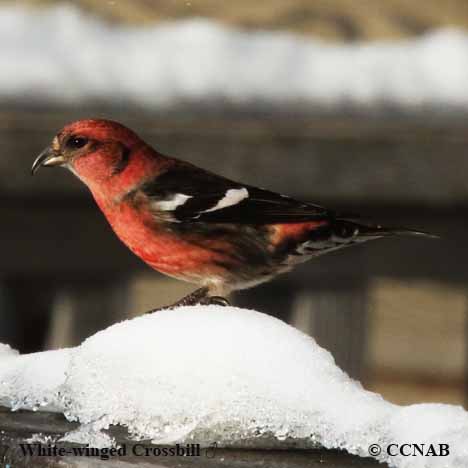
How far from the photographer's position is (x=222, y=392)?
214 centimetres

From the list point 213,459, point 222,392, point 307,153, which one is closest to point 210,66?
point 307,153

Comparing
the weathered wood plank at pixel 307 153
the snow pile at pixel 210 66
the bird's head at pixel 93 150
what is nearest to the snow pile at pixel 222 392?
the bird's head at pixel 93 150

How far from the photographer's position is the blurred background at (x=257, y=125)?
3.82 m

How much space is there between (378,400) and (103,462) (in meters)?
0.50

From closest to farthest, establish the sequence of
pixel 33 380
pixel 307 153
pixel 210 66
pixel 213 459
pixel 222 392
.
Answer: pixel 213 459 → pixel 222 392 → pixel 33 380 → pixel 307 153 → pixel 210 66

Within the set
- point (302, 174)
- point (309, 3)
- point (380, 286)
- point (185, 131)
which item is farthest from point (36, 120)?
point (380, 286)

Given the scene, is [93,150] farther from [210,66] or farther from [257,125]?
[210,66]

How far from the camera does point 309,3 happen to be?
4664mm

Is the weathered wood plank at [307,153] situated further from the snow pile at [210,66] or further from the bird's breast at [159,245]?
the bird's breast at [159,245]

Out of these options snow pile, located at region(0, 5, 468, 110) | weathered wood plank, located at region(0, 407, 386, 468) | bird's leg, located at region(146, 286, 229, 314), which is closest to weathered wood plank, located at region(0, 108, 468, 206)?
snow pile, located at region(0, 5, 468, 110)

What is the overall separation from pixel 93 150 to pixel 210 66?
137 centimetres

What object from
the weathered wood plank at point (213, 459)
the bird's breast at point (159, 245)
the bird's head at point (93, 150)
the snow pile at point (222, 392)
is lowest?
the weathered wood plank at point (213, 459)

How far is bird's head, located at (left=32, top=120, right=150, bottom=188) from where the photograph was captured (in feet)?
9.61

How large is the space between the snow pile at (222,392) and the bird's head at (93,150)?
0.67m
